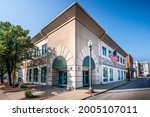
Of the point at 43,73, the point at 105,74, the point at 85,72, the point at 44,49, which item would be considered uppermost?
the point at 44,49

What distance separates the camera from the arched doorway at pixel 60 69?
52.9 feet

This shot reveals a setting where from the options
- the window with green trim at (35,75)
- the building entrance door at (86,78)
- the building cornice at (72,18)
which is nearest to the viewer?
the building cornice at (72,18)

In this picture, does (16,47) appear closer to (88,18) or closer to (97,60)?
(88,18)

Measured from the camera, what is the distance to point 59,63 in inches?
655

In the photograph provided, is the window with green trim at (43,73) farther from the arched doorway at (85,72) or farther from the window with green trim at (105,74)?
the window with green trim at (105,74)

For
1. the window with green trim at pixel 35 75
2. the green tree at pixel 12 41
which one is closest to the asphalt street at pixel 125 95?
the green tree at pixel 12 41

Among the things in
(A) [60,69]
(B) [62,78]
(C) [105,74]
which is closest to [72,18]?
(A) [60,69]

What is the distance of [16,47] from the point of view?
663 inches

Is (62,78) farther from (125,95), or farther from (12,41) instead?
(125,95)

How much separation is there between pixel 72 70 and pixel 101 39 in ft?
34.0

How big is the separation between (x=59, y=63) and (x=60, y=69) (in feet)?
4.13

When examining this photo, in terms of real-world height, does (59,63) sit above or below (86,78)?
above

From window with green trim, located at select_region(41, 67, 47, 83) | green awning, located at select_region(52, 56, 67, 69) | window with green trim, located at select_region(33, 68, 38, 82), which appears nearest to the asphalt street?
green awning, located at select_region(52, 56, 67, 69)

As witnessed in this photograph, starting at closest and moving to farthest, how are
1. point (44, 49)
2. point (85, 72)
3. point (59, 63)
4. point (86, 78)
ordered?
point (59, 63) → point (85, 72) → point (86, 78) → point (44, 49)
